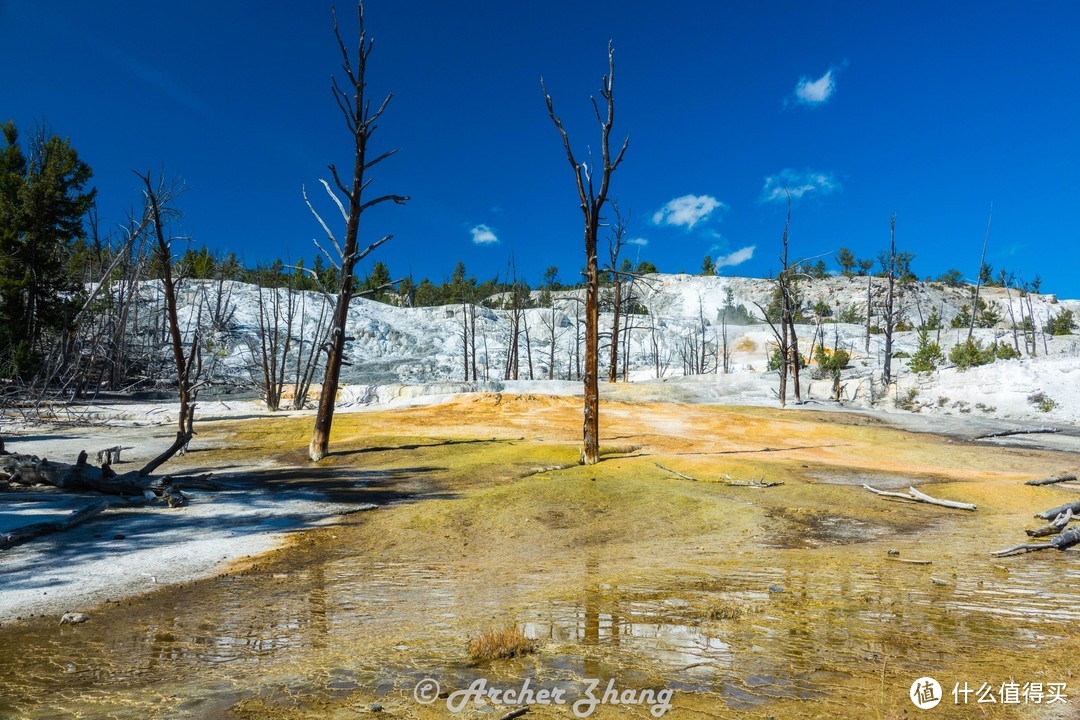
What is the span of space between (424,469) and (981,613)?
11.8 meters

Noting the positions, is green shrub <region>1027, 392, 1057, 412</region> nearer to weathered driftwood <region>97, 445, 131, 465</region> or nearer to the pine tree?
weathered driftwood <region>97, 445, 131, 465</region>

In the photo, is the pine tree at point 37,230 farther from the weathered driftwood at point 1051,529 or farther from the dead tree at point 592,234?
the weathered driftwood at point 1051,529

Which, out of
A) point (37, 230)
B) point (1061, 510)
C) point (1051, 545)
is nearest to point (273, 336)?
point (37, 230)

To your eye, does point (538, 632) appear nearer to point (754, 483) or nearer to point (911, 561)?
point (911, 561)

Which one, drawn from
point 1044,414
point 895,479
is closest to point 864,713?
point 895,479

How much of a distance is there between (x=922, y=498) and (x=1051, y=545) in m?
3.98

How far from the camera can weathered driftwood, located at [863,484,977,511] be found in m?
Answer: 10.5

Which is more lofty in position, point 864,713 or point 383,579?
point 864,713

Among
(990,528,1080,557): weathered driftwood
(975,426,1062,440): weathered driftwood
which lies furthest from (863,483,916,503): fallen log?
(975,426,1062,440): weathered driftwood

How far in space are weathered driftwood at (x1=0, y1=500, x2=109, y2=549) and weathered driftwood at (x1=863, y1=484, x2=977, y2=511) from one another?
13095 millimetres

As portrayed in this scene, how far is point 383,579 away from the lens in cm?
695

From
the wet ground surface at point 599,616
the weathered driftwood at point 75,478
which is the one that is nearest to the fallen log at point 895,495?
the wet ground surface at point 599,616

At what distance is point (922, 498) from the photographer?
11086 millimetres

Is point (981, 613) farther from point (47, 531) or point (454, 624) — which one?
point (47, 531)
